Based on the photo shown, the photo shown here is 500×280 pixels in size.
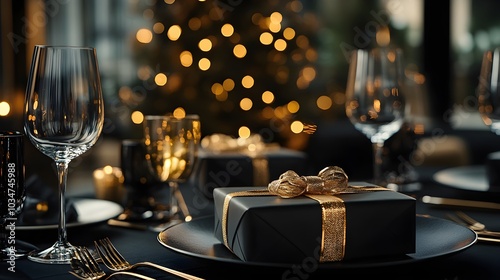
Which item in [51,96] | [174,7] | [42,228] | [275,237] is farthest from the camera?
[174,7]

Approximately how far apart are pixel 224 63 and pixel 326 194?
337 cm

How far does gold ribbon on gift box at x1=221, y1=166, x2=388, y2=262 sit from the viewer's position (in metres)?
0.86

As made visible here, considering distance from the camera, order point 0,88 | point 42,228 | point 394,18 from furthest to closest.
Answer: point 394,18, point 0,88, point 42,228

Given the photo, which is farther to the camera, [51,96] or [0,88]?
[0,88]

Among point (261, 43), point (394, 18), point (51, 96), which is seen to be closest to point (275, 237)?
point (51, 96)

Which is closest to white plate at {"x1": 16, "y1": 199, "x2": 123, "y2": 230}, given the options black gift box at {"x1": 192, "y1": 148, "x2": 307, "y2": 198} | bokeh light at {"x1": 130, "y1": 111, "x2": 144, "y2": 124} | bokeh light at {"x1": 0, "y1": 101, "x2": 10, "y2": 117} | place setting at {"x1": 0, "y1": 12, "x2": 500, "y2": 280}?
place setting at {"x1": 0, "y1": 12, "x2": 500, "y2": 280}

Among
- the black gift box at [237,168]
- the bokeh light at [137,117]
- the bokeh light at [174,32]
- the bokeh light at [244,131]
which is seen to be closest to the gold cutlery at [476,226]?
the black gift box at [237,168]

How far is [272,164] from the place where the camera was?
60.6 inches

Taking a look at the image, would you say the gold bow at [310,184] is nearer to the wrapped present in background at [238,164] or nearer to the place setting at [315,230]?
the place setting at [315,230]

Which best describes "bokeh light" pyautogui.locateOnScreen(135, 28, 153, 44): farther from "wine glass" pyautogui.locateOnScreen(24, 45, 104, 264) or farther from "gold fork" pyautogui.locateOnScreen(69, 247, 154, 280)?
"gold fork" pyautogui.locateOnScreen(69, 247, 154, 280)

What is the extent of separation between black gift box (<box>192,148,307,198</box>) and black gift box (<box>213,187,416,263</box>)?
577 mm

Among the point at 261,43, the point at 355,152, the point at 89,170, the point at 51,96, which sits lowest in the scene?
the point at 89,170

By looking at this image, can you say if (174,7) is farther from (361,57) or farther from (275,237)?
→ (275,237)

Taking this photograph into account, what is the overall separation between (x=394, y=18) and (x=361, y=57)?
15.2 ft
